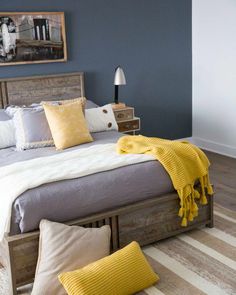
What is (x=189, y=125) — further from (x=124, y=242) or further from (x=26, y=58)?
(x=124, y=242)

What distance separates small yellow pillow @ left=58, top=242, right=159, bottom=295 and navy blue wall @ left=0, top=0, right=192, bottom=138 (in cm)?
Answer: 246

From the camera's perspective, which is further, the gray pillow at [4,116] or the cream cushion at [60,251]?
the gray pillow at [4,116]

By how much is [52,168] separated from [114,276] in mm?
823

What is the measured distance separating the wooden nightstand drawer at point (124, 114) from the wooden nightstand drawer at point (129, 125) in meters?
0.04

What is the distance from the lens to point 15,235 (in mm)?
2512

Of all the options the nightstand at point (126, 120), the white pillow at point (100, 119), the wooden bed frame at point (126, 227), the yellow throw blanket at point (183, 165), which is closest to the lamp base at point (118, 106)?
the nightstand at point (126, 120)

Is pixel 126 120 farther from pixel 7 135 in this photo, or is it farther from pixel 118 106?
pixel 7 135

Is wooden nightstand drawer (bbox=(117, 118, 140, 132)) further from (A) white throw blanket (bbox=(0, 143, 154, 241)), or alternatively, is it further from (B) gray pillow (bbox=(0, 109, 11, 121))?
(A) white throw blanket (bbox=(0, 143, 154, 241))

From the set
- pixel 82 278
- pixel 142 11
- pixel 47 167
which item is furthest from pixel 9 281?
pixel 142 11

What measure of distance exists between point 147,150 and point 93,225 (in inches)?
26.8

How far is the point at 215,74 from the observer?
16.9 ft

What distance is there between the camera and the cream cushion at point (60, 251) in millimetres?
2414

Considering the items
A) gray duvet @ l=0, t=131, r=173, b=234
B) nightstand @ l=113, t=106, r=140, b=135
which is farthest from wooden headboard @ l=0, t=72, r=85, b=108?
gray duvet @ l=0, t=131, r=173, b=234

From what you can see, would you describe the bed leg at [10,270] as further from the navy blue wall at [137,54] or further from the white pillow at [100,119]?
the navy blue wall at [137,54]
